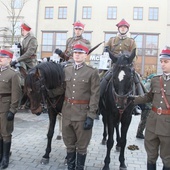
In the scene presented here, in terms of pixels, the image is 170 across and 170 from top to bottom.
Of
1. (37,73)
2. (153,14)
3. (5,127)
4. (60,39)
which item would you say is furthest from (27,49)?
(153,14)

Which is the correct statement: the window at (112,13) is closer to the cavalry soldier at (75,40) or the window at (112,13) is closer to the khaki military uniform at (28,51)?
Answer: the cavalry soldier at (75,40)

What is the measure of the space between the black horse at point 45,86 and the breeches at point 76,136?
1.82 feet

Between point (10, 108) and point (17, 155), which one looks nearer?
point (10, 108)

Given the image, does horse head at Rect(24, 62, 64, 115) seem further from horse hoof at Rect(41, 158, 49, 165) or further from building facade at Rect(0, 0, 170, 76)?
building facade at Rect(0, 0, 170, 76)

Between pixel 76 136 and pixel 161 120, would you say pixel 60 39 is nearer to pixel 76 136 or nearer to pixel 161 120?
Result: pixel 76 136

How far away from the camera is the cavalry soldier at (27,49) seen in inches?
225

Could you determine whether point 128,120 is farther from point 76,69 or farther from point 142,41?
point 142,41

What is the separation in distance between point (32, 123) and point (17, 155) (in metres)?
3.70

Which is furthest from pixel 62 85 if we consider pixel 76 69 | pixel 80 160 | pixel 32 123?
pixel 32 123

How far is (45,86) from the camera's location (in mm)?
4215

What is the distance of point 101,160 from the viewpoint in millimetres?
5227

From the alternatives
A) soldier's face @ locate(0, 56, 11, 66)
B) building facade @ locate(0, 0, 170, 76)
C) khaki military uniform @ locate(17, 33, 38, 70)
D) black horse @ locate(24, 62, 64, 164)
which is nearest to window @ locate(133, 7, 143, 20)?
building facade @ locate(0, 0, 170, 76)

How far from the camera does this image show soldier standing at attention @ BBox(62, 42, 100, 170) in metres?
3.84

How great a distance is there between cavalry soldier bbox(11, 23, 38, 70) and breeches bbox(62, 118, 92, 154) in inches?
91.1
